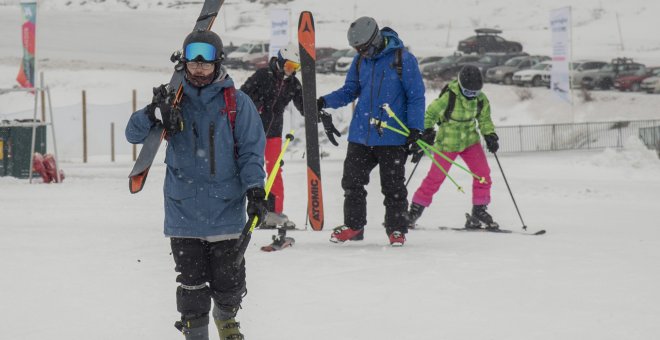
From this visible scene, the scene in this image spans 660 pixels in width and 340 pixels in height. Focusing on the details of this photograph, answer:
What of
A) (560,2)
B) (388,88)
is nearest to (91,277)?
(388,88)

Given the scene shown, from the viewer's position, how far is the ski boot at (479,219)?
27.9 feet

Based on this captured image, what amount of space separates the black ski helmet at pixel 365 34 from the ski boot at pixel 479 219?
2.48 meters

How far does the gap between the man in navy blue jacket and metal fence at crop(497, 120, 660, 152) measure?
18987 millimetres

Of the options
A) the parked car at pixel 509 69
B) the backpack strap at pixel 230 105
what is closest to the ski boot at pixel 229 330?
the backpack strap at pixel 230 105

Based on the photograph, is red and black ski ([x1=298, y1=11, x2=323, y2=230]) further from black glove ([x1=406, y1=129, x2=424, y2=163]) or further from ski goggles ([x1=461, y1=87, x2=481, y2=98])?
ski goggles ([x1=461, y1=87, x2=481, y2=98])

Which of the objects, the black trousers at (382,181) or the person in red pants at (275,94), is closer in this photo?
the black trousers at (382,181)

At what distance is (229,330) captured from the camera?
153 inches

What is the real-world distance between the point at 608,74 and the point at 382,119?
94.7ft

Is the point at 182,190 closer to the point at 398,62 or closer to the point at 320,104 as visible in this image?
the point at 398,62

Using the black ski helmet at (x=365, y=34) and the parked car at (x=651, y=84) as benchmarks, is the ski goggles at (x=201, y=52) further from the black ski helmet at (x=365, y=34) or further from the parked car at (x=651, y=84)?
the parked car at (x=651, y=84)

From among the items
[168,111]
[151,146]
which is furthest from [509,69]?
[168,111]

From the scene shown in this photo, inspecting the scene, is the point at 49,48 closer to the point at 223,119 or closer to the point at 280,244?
the point at 280,244

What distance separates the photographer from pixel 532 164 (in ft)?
62.0

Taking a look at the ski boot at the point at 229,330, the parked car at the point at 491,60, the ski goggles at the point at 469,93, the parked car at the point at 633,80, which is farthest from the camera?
the parked car at the point at 491,60
